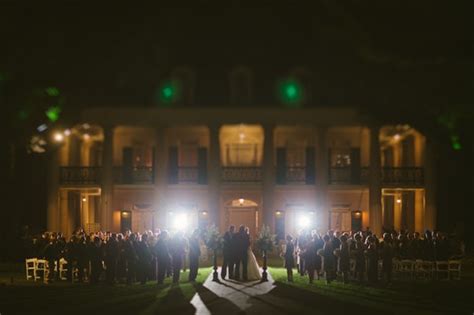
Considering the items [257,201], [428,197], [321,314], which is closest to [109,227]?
[257,201]

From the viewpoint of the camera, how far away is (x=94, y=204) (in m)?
41.8

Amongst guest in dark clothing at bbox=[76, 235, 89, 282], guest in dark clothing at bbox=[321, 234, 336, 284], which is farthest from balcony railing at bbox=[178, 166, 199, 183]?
guest in dark clothing at bbox=[321, 234, 336, 284]

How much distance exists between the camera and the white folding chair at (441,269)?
80.1 feet

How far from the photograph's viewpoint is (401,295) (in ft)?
64.8

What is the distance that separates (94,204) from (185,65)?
9413 mm

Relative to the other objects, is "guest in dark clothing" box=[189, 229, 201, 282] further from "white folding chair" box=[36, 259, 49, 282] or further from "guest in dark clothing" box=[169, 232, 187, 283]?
"white folding chair" box=[36, 259, 49, 282]

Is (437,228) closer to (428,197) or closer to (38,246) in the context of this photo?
(428,197)

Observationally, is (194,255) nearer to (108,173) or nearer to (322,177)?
(108,173)

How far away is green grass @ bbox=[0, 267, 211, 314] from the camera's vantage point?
16683mm

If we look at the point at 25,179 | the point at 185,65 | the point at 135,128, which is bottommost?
the point at 25,179

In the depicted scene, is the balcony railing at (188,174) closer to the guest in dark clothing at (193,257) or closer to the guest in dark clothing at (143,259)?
the guest in dark clothing at (193,257)

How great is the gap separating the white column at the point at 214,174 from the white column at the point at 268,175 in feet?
6.80

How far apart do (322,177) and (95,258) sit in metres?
15.9

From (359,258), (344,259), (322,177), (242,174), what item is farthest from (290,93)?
(344,259)
